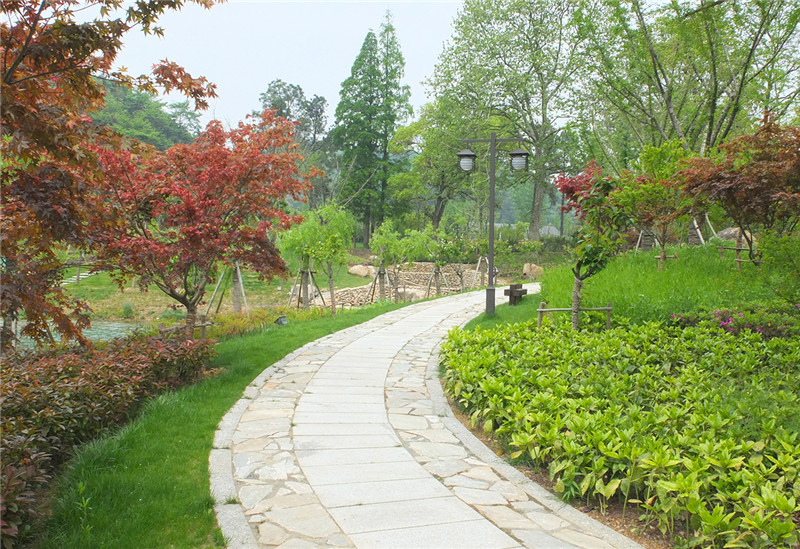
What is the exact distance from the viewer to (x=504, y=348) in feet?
21.9

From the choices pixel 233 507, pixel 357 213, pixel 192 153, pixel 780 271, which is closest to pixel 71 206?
pixel 233 507

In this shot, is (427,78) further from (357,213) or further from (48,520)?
(48,520)

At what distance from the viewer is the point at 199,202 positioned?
6305mm

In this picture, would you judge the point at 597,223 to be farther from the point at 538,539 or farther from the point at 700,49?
the point at 700,49

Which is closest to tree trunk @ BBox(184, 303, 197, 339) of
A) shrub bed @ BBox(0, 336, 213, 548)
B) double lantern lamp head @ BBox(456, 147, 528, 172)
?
shrub bed @ BBox(0, 336, 213, 548)

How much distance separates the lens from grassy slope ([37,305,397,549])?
2887 millimetres

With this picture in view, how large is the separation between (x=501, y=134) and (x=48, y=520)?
2567cm

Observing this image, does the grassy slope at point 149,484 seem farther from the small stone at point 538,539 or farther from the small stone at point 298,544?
the small stone at point 538,539

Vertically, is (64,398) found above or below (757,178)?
below

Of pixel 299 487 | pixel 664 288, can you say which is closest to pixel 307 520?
pixel 299 487

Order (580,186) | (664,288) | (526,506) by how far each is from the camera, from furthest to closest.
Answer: (664,288)
(580,186)
(526,506)

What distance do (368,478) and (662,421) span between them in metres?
2.18

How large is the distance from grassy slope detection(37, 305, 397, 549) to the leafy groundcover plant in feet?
7.31

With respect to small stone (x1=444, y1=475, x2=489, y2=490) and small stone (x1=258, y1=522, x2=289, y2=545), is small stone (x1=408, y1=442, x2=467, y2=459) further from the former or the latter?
small stone (x1=258, y1=522, x2=289, y2=545)
